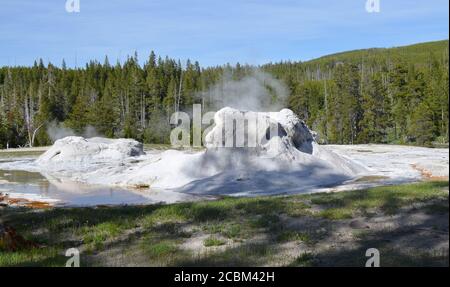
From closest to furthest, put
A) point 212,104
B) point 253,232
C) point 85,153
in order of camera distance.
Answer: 1. point 253,232
2. point 85,153
3. point 212,104

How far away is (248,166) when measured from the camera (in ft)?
87.4

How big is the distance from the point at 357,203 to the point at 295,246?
391 centimetres

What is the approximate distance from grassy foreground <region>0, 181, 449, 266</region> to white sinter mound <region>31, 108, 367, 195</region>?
1024cm

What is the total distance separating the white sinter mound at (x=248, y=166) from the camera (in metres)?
24.8

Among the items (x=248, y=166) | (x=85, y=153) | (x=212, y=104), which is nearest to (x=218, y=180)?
(x=248, y=166)

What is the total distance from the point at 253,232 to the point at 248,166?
16.5 metres

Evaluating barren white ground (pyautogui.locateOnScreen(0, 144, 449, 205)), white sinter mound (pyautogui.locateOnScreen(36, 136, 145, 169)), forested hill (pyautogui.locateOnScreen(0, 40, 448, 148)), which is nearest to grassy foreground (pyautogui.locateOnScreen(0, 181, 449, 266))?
barren white ground (pyautogui.locateOnScreen(0, 144, 449, 205))

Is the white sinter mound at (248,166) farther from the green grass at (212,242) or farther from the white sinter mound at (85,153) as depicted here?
the green grass at (212,242)

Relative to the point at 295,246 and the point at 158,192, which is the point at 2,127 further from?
the point at 295,246

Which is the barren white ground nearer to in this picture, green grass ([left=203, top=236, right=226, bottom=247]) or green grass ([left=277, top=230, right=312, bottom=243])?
green grass ([left=203, top=236, right=226, bottom=247])

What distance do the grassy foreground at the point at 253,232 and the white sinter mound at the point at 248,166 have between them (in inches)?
403

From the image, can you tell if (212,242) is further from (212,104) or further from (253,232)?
(212,104)

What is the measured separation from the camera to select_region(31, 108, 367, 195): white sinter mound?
2475 cm

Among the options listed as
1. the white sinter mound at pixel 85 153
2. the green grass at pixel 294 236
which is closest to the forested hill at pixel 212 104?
the white sinter mound at pixel 85 153
